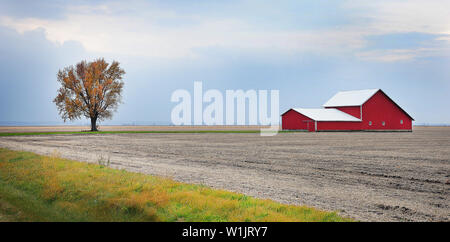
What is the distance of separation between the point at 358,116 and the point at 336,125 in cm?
560

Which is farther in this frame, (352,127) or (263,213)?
(352,127)

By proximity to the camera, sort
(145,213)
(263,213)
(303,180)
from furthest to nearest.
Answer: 1. (303,180)
2. (145,213)
3. (263,213)

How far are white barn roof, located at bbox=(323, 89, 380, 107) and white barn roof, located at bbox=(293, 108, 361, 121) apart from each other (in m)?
2.64

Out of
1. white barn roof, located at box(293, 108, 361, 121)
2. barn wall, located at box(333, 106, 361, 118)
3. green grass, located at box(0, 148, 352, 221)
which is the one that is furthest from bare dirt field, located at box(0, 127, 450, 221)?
barn wall, located at box(333, 106, 361, 118)

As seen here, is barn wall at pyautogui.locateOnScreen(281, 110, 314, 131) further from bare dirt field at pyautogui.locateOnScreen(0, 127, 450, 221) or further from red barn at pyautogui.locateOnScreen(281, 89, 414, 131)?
bare dirt field at pyautogui.locateOnScreen(0, 127, 450, 221)

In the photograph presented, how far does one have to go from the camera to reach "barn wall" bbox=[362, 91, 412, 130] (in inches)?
2830

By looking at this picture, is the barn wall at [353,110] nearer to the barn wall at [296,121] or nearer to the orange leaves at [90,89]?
the barn wall at [296,121]
